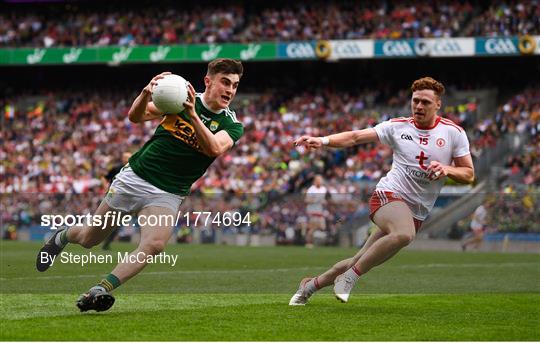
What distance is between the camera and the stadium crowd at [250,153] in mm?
28953

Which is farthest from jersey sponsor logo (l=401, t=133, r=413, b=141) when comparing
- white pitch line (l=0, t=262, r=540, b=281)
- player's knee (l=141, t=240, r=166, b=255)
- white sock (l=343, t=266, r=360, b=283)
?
white pitch line (l=0, t=262, r=540, b=281)

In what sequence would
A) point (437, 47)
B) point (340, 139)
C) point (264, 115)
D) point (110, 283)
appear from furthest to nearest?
point (264, 115) < point (437, 47) < point (340, 139) < point (110, 283)

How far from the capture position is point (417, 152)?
10203 millimetres

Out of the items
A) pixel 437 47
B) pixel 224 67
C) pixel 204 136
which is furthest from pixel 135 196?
pixel 437 47

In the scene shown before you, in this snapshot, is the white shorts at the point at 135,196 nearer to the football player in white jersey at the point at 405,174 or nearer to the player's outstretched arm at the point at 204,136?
the player's outstretched arm at the point at 204,136

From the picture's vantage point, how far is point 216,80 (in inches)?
367

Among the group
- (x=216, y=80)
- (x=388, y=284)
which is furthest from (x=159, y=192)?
(x=388, y=284)

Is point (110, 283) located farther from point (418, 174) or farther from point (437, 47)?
point (437, 47)

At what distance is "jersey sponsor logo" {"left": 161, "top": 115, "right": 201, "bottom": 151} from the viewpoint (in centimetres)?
917

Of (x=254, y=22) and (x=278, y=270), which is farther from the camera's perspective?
(x=254, y=22)

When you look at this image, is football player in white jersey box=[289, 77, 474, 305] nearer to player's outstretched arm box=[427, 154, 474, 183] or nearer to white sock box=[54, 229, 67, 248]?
player's outstretched arm box=[427, 154, 474, 183]

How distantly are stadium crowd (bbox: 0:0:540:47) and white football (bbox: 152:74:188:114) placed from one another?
28069 millimetres

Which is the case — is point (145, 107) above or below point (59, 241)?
above

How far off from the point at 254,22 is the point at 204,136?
3300cm
